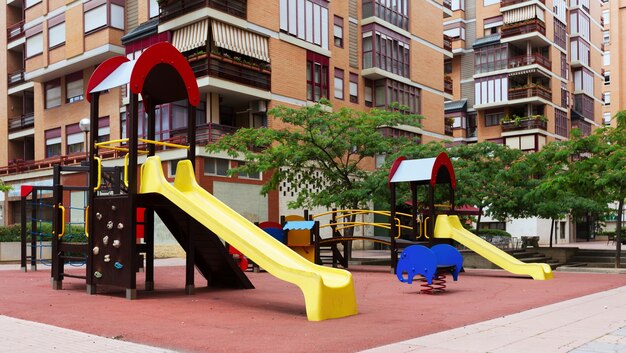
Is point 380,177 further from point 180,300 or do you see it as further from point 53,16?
point 53,16

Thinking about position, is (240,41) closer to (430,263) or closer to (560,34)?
(430,263)

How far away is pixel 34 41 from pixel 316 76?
731 inches

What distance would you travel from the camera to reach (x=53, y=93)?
42500 mm

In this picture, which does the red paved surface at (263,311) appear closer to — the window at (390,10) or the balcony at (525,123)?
the window at (390,10)

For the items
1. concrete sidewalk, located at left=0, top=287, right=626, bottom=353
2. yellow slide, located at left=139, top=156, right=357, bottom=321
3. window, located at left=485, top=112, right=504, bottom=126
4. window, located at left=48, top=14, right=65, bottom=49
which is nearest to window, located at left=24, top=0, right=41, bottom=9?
window, located at left=48, top=14, right=65, bottom=49

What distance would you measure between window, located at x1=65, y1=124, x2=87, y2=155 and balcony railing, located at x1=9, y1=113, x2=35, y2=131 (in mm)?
5154

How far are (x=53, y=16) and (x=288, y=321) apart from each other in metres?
36.1

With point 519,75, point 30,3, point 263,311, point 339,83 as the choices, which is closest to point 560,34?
point 519,75

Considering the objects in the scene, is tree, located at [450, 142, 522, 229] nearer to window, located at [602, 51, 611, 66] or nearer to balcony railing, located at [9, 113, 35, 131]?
balcony railing, located at [9, 113, 35, 131]

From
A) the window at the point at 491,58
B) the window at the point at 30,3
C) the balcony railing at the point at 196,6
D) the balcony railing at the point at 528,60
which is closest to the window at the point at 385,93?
the balcony railing at the point at 196,6

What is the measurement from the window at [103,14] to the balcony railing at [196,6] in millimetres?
3625

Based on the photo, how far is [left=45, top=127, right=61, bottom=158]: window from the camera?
137 ft

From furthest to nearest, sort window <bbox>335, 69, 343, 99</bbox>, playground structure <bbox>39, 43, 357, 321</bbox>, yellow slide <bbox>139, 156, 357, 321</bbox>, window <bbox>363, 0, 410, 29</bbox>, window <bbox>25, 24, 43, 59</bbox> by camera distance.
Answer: window <bbox>363, 0, 410, 29</bbox> < window <bbox>25, 24, 43, 59</bbox> < window <bbox>335, 69, 343, 99</bbox> < playground structure <bbox>39, 43, 357, 321</bbox> < yellow slide <bbox>139, 156, 357, 321</bbox>

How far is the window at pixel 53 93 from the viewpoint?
42031mm
